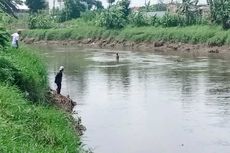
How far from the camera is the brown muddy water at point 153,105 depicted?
49.4 ft

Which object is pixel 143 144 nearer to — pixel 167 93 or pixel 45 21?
pixel 167 93

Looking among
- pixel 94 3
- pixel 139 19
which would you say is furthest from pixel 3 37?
pixel 94 3

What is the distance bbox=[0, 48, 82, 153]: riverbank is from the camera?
853 centimetres

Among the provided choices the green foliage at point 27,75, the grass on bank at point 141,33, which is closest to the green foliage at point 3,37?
the green foliage at point 27,75

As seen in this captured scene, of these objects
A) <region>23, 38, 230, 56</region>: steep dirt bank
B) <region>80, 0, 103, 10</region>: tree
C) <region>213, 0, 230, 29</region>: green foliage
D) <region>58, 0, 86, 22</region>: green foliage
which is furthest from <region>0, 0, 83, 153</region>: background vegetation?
<region>80, 0, 103, 10</region>: tree

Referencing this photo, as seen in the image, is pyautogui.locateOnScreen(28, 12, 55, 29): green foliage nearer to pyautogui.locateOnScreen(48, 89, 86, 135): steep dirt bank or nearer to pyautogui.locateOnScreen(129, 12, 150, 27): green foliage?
pyautogui.locateOnScreen(129, 12, 150, 27): green foliage

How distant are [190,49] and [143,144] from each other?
36.2 m

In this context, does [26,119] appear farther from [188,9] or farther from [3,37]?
[188,9]

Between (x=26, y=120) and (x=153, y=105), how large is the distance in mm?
11305

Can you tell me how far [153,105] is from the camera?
20906 millimetres

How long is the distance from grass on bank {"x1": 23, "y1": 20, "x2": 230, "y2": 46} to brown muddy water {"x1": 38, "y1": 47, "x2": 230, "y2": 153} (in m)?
13.3

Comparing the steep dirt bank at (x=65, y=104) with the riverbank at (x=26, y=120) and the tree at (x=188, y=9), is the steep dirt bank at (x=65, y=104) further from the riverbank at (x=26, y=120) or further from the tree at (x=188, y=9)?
the tree at (x=188, y=9)

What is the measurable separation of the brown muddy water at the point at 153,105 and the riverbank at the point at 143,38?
1252cm

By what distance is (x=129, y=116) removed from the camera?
18531 millimetres
